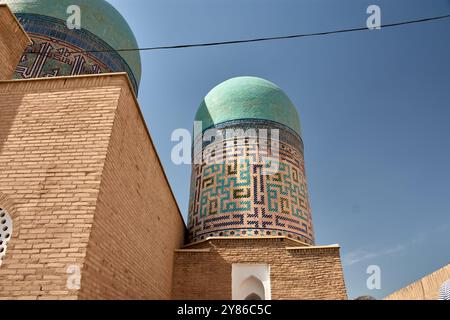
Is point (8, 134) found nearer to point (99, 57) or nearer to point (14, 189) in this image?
point (14, 189)

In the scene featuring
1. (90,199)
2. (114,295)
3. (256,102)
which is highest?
(256,102)

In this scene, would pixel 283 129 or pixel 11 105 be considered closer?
pixel 11 105

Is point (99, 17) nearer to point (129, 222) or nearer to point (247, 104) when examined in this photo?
point (247, 104)

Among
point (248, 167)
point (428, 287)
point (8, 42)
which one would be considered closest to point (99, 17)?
point (8, 42)

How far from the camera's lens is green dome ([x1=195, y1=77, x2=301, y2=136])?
7.93 m

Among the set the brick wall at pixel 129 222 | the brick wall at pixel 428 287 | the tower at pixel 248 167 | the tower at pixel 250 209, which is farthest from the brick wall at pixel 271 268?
the brick wall at pixel 428 287

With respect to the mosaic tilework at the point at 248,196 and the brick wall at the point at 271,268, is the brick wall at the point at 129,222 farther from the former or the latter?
the mosaic tilework at the point at 248,196

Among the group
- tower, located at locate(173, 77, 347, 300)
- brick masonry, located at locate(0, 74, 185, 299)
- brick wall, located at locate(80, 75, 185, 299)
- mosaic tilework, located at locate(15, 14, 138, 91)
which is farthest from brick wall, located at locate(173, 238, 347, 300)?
mosaic tilework, located at locate(15, 14, 138, 91)

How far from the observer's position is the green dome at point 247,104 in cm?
793

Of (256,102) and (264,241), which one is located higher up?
(256,102)

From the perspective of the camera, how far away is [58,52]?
678 cm

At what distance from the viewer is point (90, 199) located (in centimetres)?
270

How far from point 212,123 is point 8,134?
207 inches
